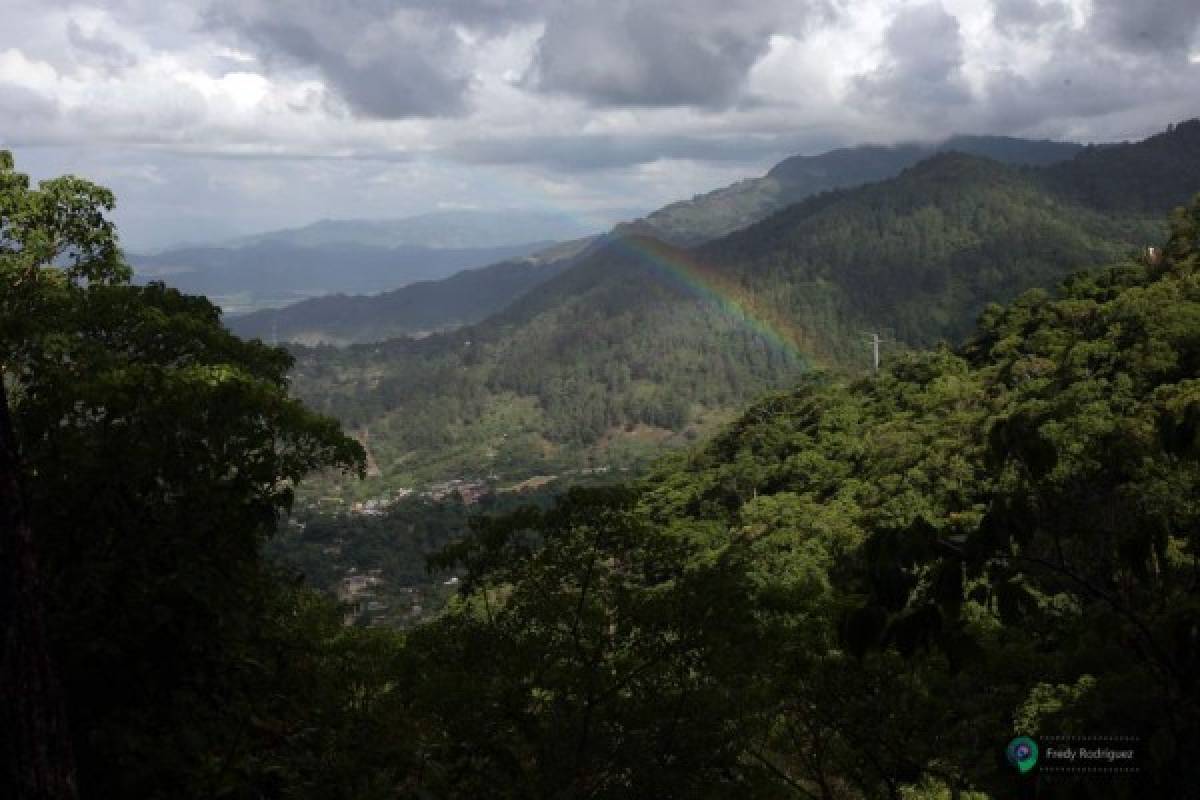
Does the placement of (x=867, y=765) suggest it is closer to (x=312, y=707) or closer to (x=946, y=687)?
(x=946, y=687)

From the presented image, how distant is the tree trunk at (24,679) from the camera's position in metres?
3.89

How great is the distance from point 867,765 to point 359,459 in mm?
7784

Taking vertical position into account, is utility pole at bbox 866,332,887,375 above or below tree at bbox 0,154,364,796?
below

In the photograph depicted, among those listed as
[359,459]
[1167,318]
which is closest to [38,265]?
[359,459]

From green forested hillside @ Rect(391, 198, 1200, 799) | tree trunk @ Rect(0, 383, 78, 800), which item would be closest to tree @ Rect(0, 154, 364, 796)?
tree trunk @ Rect(0, 383, 78, 800)

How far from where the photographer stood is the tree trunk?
3891mm

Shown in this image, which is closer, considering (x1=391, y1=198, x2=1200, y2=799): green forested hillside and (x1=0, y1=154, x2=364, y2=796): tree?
(x1=391, y1=198, x2=1200, y2=799): green forested hillside
